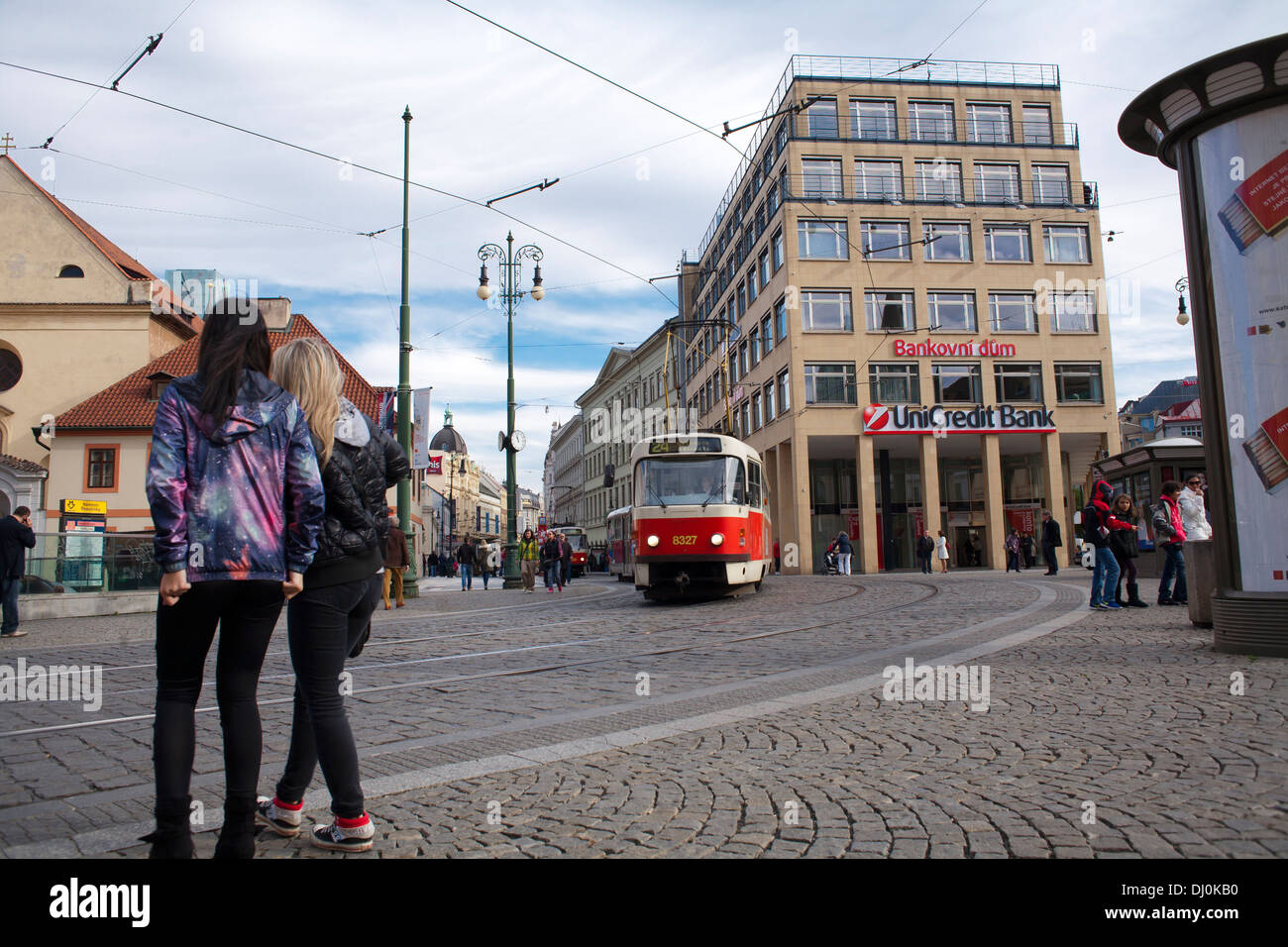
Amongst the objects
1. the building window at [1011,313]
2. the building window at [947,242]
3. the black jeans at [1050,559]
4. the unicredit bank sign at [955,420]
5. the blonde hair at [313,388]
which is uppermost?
the building window at [947,242]

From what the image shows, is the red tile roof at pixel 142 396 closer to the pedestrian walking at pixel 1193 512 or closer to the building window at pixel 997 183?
the building window at pixel 997 183

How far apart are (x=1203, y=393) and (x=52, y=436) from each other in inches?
1488

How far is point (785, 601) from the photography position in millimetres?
16562

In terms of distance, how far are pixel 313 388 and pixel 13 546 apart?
478 inches

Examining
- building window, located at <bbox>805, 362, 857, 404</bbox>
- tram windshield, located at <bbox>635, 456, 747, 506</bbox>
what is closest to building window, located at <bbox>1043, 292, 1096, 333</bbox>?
building window, located at <bbox>805, 362, 857, 404</bbox>

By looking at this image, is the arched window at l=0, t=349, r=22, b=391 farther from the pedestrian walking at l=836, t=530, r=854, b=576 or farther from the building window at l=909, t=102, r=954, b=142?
the building window at l=909, t=102, r=954, b=142

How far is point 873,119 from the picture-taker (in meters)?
40.2

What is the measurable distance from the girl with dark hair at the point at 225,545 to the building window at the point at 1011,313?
40.2 m

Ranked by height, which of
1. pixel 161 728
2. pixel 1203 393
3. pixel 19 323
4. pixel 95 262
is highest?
pixel 95 262

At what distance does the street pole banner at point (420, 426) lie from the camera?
2322 centimetres

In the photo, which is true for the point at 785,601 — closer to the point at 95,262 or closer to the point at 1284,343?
the point at 1284,343

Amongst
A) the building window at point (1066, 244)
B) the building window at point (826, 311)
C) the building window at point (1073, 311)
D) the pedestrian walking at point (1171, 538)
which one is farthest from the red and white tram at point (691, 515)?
the building window at point (1066, 244)
